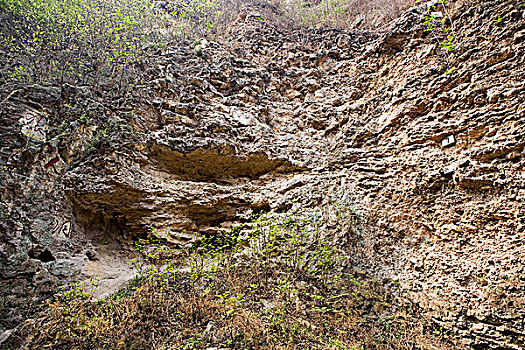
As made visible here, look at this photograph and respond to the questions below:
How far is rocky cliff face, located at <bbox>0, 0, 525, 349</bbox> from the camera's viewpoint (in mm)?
3354

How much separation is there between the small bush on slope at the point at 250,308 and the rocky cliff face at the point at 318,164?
0.50 meters

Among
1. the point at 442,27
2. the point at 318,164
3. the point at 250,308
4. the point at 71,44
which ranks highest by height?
the point at 442,27

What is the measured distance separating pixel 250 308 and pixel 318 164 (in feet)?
10.4

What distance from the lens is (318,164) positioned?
5359 millimetres

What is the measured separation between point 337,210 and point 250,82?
13.4ft

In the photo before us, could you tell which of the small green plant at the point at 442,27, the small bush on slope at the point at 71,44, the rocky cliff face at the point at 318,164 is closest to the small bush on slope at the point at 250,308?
the rocky cliff face at the point at 318,164

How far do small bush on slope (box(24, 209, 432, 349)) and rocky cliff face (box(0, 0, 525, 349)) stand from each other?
50 cm

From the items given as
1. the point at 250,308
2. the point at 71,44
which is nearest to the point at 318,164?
the point at 250,308

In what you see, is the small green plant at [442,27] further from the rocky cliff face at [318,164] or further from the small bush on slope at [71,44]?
the small bush on slope at [71,44]

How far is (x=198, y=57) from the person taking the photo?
6734 millimetres

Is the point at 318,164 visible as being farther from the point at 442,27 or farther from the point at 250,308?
the point at 442,27

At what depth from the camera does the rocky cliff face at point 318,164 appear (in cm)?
335

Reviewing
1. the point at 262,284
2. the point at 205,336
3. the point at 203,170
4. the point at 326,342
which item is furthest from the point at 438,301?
the point at 203,170

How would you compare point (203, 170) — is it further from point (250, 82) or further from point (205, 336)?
point (205, 336)
